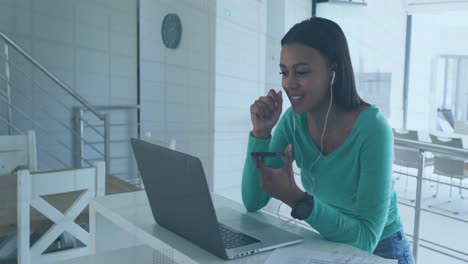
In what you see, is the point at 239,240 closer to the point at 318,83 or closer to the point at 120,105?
the point at 318,83

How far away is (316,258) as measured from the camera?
2.46 feet

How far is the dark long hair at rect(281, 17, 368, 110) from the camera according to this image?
40.9 inches

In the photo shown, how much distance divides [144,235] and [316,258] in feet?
1.13

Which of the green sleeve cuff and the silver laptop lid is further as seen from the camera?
the green sleeve cuff

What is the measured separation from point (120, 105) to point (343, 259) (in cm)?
315

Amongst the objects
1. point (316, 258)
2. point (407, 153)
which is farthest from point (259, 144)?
point (407, 153)

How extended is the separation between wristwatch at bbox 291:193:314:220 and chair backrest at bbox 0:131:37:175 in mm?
1790

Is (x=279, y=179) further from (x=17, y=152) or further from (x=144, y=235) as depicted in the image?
(x=17, y=152)

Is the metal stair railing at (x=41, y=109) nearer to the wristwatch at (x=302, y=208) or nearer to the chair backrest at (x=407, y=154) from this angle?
the wristwatch at (x=302, y=208)

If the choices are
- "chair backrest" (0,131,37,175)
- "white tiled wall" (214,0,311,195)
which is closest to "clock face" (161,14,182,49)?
"white tiled wall" (214,0,311,195)

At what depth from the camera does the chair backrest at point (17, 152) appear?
7.34 feet

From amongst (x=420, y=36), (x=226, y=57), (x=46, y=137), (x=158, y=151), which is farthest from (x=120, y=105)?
(x=420, y=36)

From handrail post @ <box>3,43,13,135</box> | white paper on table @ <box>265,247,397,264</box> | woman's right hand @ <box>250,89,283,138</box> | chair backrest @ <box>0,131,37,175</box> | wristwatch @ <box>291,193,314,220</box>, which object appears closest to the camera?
white paper on table @ <box>265,247,397,264</box>

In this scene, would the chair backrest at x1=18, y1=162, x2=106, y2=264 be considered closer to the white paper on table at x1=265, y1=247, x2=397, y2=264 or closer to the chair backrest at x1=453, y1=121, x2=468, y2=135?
the white paper on table at x1=265, y1=247, x2=397, y2=264
